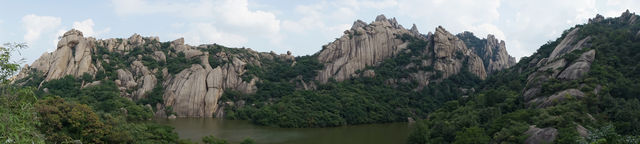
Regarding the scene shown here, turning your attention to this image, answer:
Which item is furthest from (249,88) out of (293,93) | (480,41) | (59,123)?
(480,41)

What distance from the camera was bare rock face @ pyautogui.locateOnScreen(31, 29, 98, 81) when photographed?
6025 centimetres

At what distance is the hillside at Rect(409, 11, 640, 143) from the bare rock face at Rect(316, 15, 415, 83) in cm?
3069

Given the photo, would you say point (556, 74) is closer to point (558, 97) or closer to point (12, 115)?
point (558, 97)

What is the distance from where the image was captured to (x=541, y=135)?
84.1ft

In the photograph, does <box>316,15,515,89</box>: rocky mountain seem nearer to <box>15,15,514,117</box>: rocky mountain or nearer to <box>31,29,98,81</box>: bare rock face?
<box>15,15,514,117</box>: rocky mountain

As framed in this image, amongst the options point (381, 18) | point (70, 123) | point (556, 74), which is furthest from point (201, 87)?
point (556, 74)

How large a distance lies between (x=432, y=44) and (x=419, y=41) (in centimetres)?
458

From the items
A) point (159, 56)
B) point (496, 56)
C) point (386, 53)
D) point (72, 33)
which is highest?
point (496, 56)

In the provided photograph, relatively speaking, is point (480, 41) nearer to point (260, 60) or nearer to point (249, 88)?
point (260, 60)

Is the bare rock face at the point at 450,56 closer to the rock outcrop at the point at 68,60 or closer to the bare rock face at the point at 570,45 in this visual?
the bare rock face at the point at 570,45

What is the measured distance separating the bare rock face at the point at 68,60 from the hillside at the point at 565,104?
49501 mm

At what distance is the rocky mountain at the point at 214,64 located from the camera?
62031 mm

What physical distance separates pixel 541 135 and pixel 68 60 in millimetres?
62049

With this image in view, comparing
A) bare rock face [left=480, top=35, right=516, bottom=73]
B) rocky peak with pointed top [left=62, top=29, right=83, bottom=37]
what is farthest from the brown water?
bare rock face [left=480, top=35, right=516, bottom=73]
